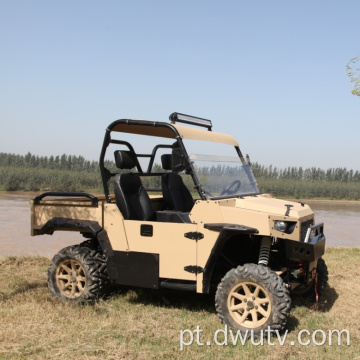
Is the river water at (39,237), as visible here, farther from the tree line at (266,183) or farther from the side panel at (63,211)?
the tree line at (266,183)

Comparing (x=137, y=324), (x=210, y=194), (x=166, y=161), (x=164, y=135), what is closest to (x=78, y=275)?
(x=137, y=324)

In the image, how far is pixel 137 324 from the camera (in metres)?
5.54

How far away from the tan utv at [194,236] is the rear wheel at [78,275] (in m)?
0.01

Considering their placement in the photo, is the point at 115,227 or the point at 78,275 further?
the point at 78,275

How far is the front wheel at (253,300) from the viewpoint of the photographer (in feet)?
17.3

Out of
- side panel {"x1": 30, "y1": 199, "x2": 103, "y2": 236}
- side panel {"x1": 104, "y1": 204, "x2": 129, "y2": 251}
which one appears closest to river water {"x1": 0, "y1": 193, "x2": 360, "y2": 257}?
side panel {"x1": 30, "y1": 199, "x2": 103, "y2": 236}

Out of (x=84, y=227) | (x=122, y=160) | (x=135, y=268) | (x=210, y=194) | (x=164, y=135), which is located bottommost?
(x=135, y=268)

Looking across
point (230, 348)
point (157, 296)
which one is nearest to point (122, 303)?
point (157, 296)

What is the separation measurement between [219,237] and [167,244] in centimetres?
69

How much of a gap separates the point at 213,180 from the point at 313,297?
2205 mm

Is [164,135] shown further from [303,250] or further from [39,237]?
[39,237]

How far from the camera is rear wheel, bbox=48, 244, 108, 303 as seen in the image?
6.32 metres

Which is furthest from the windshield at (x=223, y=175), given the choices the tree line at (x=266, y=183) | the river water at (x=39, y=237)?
the tree line at (x=266, y=183)

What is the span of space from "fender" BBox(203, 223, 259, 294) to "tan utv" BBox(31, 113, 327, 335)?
0.01m
